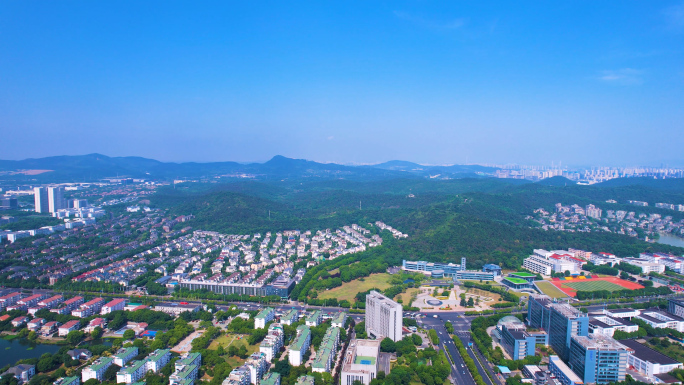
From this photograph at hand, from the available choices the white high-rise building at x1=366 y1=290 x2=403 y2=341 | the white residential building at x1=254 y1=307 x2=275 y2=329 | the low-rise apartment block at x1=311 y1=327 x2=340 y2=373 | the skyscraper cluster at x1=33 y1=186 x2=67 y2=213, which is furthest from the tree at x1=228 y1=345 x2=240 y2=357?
the skyscraper cluster at x1=33 y1=186 x2=67 y2=213

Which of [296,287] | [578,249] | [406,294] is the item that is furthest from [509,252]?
[296,287]

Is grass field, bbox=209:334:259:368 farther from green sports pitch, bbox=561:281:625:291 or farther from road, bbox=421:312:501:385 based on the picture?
green sports pitch, bbox=561:281:625:291

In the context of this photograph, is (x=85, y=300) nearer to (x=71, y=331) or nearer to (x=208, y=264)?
(x=71, y=331)

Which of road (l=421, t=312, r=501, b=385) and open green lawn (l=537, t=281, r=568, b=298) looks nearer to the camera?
road (l=421, t=312, r=501, b=385)

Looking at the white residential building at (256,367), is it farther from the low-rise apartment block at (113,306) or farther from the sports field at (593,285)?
the sports field at (593,285)

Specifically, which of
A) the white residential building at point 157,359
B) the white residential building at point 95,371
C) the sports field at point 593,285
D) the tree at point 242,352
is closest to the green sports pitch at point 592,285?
the sports field at point 593,285

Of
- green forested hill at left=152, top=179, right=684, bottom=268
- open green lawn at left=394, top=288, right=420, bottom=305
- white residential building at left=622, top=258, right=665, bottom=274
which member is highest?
green forested hill at left=152, top=179, right=684, bottom=268

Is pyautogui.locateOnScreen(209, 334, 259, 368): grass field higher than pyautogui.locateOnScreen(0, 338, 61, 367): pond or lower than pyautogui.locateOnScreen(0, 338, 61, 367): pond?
higher
